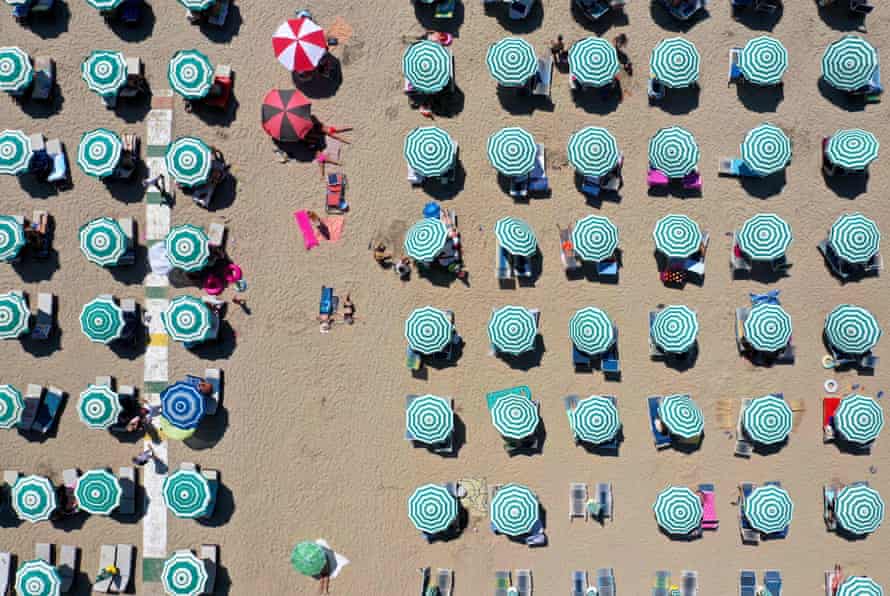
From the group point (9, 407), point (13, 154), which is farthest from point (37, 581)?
point (13, 154)

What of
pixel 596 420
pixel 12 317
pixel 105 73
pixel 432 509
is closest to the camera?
pixel 432 509

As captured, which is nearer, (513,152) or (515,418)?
(515,418)

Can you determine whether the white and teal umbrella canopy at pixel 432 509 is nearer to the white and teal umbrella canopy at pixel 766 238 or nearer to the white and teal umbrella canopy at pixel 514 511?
the white and teal umbrella canopy at pixel 514 511

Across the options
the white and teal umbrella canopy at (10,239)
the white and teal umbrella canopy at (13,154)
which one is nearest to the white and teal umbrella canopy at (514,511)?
the white and teal umbrella canopy at (10,239)

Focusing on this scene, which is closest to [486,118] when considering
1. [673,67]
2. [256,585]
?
[673,67]

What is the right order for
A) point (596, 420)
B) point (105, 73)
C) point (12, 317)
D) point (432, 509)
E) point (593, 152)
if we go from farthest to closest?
point (105, 73), point (12, 317), point (593, 152), point (596, 420), point (432, 509)

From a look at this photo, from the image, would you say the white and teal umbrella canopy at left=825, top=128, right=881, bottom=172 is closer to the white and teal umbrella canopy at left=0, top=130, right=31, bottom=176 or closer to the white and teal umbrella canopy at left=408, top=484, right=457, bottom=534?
the white and teal umbrella canopy at left=408, top=484, right=457, bottom=534

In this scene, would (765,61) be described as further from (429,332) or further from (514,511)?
(514,511)

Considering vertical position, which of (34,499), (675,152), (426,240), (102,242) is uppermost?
(675,152)
